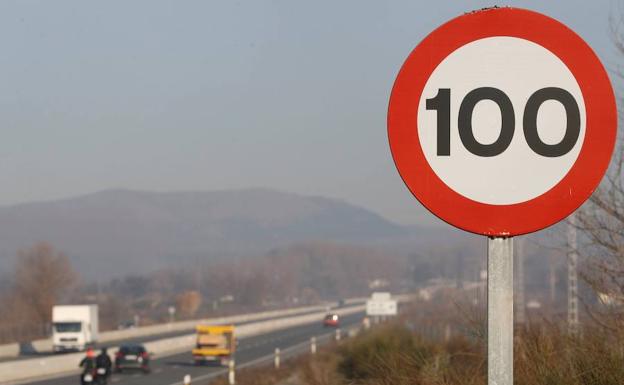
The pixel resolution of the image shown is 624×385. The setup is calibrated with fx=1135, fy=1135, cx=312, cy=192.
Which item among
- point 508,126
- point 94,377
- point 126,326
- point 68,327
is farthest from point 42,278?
point 508,126

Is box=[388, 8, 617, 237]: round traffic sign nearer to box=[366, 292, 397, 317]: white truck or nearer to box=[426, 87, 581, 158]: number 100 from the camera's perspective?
box=[426, 87, 581, 158]: number 100

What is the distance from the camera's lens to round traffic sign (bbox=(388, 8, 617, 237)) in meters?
3.65

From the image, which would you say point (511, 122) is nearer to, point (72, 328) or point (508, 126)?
point (508, 126)

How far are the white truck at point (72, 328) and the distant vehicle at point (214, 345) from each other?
565 inches

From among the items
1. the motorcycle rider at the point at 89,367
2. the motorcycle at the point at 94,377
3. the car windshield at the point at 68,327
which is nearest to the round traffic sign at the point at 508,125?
the motorcycle rider at the point at 89,367

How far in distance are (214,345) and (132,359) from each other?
8724mm

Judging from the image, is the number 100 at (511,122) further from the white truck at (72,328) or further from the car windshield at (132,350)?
the white truck at (72,328)

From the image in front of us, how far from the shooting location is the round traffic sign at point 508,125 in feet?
12.0

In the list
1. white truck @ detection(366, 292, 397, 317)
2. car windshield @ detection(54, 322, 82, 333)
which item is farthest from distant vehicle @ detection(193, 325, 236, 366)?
white truck @ detection(366, 292, 397, 317)

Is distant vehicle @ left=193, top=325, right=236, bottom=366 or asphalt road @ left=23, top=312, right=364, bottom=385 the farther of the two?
distant vehicle @ left=193, top=325, right=236, bottom=366

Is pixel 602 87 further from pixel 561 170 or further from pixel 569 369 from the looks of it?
pixel 569 369

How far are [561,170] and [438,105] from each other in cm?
45

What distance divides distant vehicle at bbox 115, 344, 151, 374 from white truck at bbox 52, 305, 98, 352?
20.9 meters

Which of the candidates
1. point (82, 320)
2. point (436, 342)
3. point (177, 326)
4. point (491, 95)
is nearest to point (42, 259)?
point (177, 326)
